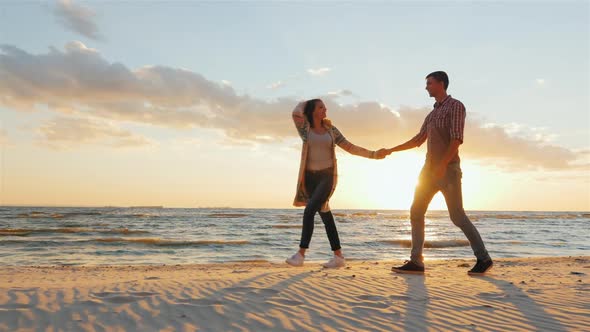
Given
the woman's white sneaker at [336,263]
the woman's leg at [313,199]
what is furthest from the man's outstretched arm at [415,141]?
the woman's white sneaker at [336,263]

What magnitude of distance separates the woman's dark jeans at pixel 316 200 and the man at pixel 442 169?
105cm

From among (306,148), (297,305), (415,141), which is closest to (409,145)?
(415,141)

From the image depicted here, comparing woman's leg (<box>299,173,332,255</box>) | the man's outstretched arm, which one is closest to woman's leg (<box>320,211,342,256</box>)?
woman's leg (<box>299,173,332,255</box>)

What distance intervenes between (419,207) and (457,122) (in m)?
1.13

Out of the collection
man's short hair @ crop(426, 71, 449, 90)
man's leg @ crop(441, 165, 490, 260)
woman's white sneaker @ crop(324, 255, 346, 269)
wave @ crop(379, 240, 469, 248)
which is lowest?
wave @ crop(379, 240, 469, 248)

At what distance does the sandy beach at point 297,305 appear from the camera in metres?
3.27

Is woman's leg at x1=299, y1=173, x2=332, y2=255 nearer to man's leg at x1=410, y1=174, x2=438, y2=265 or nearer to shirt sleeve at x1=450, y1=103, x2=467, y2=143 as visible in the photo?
man's leg at x1=410, y1=174, x2=438, y2=265

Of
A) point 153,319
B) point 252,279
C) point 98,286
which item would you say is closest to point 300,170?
point 252,279

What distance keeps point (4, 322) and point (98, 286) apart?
4.07ft

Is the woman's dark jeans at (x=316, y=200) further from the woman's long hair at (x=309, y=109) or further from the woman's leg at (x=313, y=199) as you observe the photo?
the woman's long hair at (x=309, y=109)

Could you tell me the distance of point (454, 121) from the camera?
5.40 meters

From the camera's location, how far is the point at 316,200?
605 centimetres

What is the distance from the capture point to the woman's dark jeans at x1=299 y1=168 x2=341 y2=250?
6.04 meters

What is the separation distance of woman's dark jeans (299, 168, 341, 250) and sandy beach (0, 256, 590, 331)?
98cm
